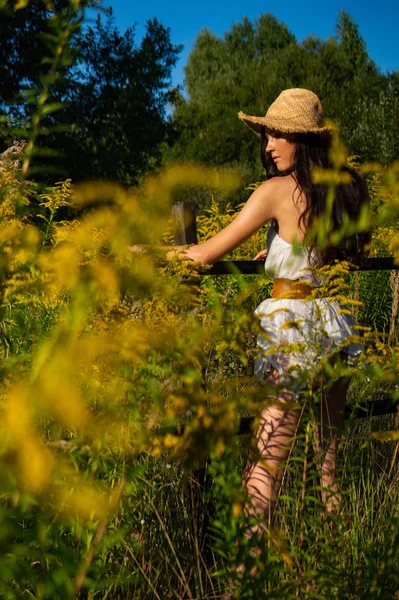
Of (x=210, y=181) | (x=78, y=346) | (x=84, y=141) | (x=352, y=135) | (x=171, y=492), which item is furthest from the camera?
(x=352, y=135)

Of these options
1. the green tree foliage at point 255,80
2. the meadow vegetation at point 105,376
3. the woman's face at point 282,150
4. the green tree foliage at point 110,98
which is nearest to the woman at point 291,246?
the woman's face at point 282,150

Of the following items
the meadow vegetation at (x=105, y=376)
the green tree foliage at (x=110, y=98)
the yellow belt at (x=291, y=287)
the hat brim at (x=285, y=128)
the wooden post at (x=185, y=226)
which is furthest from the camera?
the green tree foliage at (x=110, y=98)

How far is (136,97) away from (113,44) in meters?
1.47

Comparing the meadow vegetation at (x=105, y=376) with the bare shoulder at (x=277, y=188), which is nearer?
the meadow vegetation at (x=105, y=376)

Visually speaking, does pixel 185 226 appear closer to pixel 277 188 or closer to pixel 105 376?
pixel 277 188

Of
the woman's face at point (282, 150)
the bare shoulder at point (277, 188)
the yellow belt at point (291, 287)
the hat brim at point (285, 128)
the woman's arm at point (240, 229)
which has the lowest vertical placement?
the yellow belt at point (291, 287)

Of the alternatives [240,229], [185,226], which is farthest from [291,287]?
[185,226]

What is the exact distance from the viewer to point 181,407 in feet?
4.37

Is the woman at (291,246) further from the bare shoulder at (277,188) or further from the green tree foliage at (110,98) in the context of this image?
the green tree foliage at (110,98)

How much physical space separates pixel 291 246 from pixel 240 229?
18 centimetres

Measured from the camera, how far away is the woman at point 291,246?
217 centimetres

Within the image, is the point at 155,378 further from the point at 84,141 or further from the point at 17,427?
the point at 84,141

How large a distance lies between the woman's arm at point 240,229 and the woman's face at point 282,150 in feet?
0.75

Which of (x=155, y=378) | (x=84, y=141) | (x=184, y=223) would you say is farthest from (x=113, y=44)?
(x=155, y=378)
